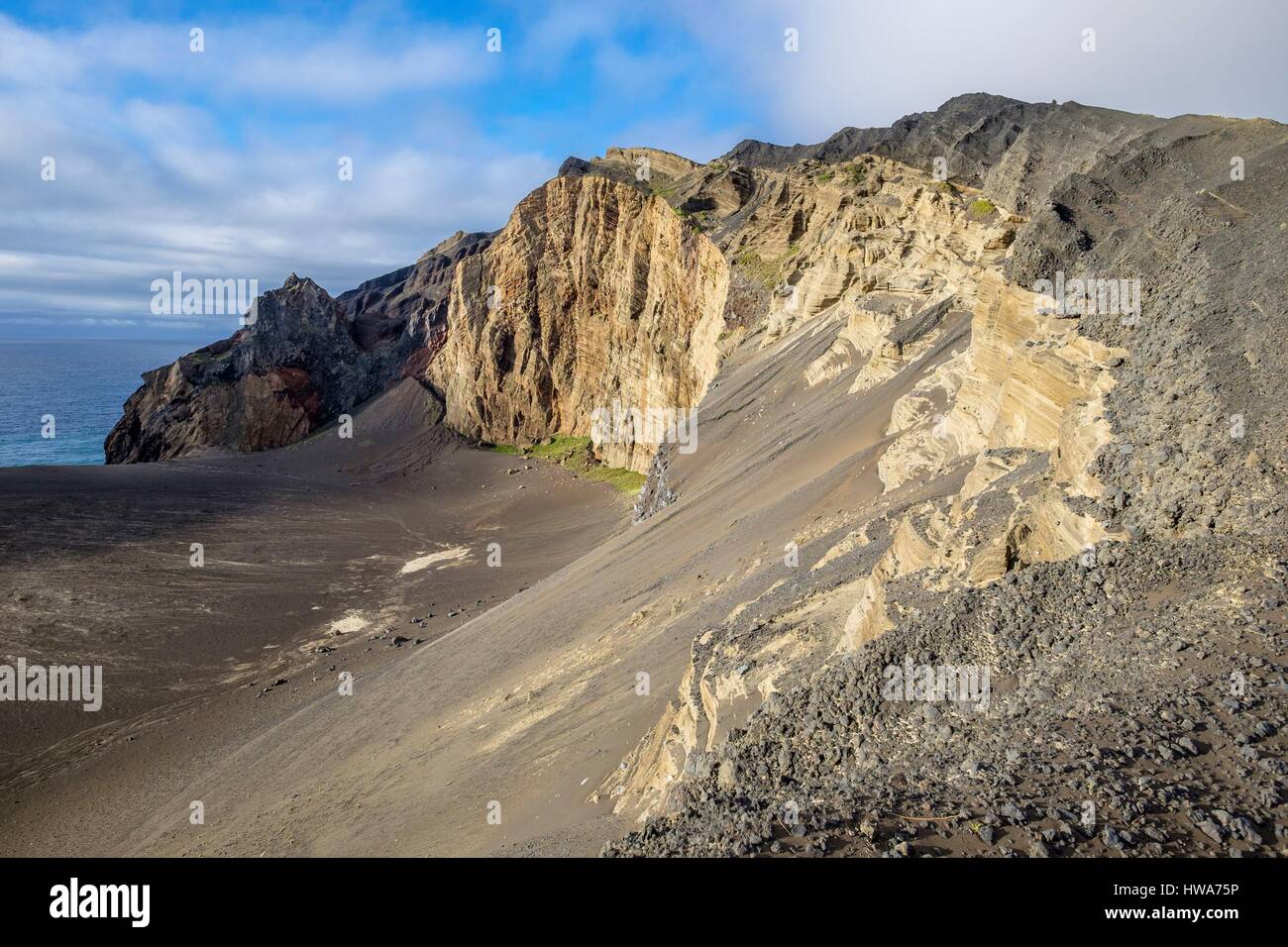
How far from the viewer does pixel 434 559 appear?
39.8 metres

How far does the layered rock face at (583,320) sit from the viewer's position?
46062 mm

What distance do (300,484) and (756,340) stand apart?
3630cm

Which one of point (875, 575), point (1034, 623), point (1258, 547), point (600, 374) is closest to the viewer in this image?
point (1258, 547)

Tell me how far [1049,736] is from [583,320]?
54.3m

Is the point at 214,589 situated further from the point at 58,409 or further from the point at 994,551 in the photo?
the point at 58,409

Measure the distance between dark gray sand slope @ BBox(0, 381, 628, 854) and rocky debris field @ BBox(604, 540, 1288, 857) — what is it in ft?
52.5

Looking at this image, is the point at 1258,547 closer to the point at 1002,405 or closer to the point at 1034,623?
the point at 1034,623

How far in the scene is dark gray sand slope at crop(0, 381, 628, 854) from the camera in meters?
20.6

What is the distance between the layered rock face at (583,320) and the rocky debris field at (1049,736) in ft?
116

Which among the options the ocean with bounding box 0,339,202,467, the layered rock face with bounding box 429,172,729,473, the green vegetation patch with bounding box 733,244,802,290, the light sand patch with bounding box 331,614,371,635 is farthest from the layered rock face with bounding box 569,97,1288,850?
the ocean with bounding box 0,339,202,467

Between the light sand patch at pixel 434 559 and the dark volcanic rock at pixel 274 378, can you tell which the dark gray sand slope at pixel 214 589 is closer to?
the light sand patch at pixel 434 559

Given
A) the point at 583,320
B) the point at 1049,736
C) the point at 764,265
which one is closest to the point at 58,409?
the point at 583,320

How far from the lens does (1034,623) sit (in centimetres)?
679

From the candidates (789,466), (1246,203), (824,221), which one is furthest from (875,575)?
(824,221)
